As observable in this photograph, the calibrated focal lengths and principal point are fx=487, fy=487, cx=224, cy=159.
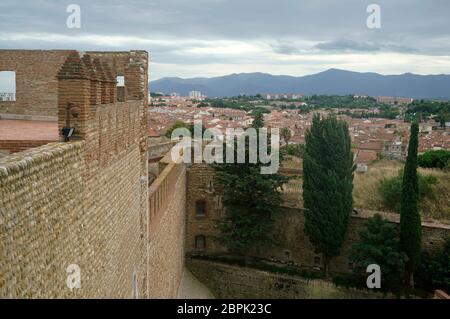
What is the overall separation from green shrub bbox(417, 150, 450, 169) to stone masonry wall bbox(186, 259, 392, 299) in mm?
10376

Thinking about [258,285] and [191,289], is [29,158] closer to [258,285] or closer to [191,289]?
[191,289]

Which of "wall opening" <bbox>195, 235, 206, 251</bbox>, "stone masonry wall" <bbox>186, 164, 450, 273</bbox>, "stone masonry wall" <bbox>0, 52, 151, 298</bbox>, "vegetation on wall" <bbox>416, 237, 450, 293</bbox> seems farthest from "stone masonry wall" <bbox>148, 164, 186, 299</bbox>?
"vegetation on wall" <bbox>416, 237, 450, 293</bbox>

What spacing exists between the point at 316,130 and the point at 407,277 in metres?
5.65

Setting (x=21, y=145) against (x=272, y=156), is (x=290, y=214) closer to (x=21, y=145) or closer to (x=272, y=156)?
(x=272, y=156)

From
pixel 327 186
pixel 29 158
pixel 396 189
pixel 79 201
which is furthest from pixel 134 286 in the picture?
pixel 396 189

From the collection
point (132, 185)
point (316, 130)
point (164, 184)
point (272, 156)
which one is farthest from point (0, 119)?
point (316, 130)

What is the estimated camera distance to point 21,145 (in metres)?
5.50

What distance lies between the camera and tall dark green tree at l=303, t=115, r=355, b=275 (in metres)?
16.0

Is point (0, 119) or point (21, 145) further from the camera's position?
point (0, 119)

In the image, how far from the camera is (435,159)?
2355 centimetres

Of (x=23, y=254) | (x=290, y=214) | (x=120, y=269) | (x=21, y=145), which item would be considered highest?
(x=21, y=145)

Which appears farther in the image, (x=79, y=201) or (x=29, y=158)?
(x=79, y=201)

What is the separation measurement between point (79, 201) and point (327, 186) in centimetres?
1272

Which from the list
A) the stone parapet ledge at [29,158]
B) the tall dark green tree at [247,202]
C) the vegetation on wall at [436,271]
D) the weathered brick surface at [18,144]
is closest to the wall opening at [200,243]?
the tall dark green tree at [247,202]
